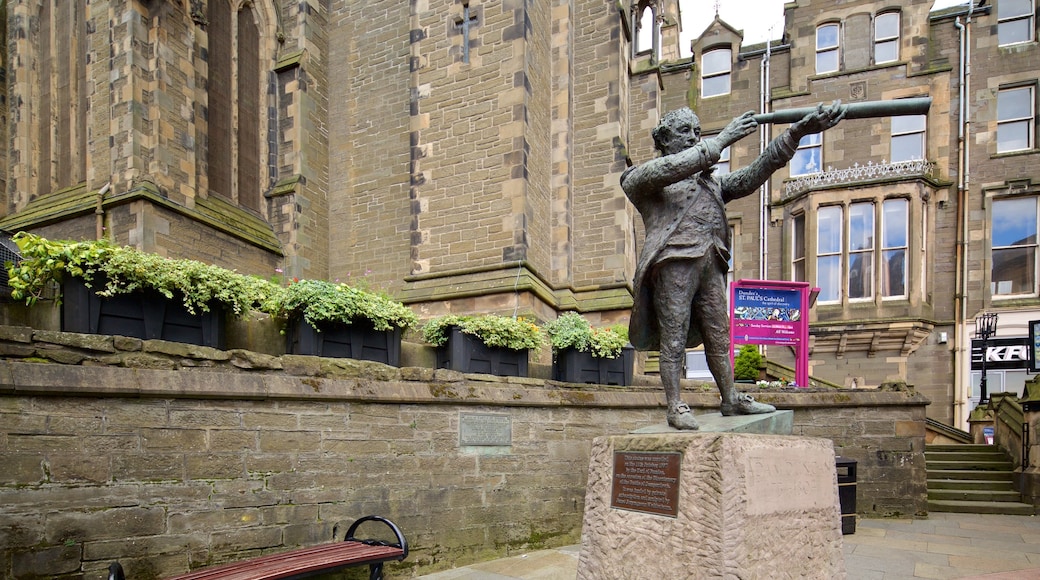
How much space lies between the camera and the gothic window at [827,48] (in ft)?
55.8

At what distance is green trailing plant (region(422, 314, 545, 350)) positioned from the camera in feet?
20.3

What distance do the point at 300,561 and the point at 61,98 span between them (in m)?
12.6

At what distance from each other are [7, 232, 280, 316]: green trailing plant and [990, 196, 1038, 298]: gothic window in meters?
18.5

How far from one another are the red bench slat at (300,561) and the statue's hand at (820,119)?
3939mm

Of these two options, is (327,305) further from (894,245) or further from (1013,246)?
(1013,246)

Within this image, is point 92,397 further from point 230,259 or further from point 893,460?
point 893,460

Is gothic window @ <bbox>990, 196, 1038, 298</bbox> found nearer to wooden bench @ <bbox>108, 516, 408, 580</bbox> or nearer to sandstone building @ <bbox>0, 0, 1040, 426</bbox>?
sandstone building @ <bbox>0, 0, 1040, 426</bbox>

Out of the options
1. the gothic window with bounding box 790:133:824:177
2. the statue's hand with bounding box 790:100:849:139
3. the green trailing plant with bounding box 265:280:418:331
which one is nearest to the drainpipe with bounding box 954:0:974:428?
the gothic window with bounding box 790:133:824:177

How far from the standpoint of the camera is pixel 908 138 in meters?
15.8

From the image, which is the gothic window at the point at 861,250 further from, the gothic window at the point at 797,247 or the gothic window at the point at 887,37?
the gothic window at the point at 887,37

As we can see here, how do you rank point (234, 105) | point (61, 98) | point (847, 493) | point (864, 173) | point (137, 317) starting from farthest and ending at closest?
point (864, 173)
point (234, 105)
point (61, 98)
point (847, 493)
point (137, 317)

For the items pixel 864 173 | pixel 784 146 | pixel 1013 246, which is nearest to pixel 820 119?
pixel 784 146

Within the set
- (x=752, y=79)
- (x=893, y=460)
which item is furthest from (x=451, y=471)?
(x=752, y=79)

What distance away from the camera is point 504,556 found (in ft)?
18.4
